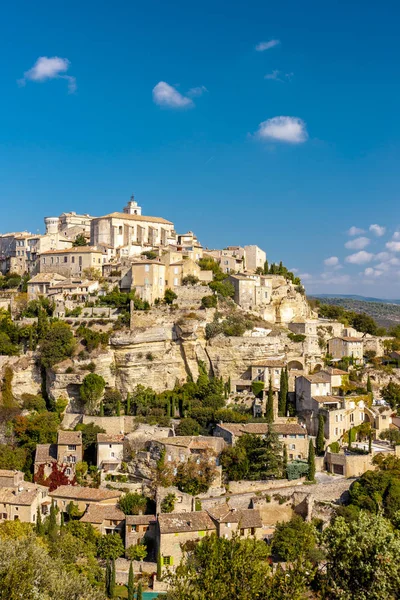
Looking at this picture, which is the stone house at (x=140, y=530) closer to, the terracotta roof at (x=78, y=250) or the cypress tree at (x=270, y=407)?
the cypress tree at (x=270, y=407)

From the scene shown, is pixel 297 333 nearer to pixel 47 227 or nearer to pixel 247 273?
pixel 247 273

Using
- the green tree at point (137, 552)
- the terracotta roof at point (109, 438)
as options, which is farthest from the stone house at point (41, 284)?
the green tree at point (137, 552)

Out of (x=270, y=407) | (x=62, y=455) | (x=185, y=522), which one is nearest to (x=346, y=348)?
(x=270, y=407)

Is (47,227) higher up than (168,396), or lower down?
higher up

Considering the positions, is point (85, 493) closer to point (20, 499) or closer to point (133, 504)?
point (133, 504)

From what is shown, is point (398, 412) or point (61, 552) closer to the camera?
point (61, 552)

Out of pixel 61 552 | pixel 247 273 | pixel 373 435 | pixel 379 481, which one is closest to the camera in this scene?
pixel 61 552

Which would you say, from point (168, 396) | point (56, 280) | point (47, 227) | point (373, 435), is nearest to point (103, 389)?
point (168, 396)
